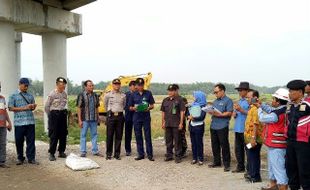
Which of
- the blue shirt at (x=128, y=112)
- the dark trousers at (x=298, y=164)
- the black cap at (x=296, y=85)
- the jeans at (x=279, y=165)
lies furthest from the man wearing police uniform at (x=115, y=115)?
the black cap at (x=296, y=85)

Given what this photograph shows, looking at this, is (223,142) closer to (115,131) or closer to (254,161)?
(254,161)

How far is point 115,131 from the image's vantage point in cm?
971

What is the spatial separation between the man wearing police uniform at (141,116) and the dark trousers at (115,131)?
0.34m

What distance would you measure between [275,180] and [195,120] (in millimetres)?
2692

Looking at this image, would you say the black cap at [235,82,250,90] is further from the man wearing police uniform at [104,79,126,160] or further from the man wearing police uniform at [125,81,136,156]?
the man wearing police uniform at [104,79,126,160]

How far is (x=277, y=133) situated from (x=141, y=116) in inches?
152

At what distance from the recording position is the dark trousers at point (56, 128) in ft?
30.5

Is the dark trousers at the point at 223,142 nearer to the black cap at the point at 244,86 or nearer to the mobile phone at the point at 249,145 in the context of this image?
the black cap at the point at 244,86

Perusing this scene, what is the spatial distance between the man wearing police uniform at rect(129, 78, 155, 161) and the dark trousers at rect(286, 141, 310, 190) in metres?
3.96

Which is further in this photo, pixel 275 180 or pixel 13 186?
pixel 13 186

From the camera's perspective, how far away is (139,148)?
9.52 metres

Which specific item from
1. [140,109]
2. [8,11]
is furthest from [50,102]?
[8,11]

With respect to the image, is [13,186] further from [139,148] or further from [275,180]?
[275,180]

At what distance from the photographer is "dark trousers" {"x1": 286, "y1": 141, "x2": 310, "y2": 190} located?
5691 mm
